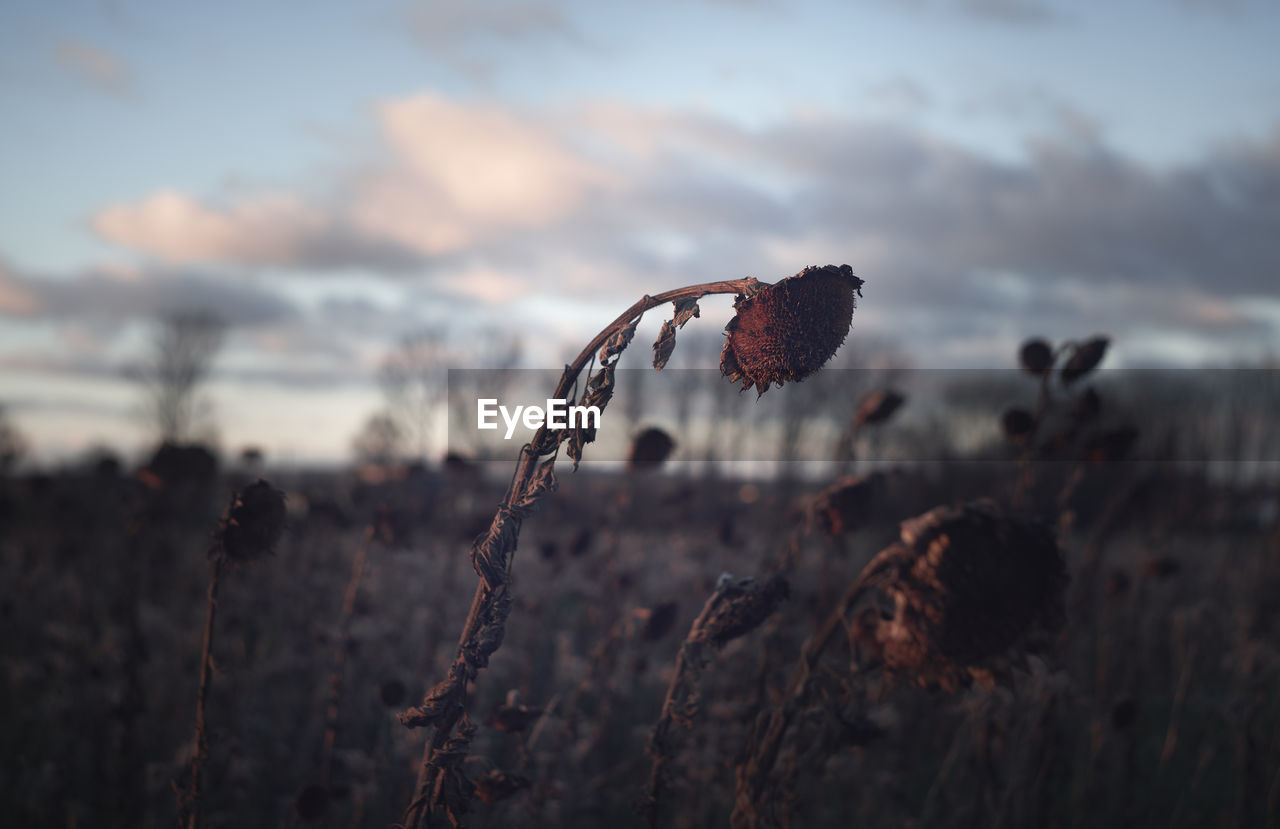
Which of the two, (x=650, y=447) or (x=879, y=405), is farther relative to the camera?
(x=650, y=447)

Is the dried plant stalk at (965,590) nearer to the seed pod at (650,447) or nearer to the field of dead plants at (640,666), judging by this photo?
the field of dead plants at (640,666)

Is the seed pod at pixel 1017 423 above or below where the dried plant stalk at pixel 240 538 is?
above

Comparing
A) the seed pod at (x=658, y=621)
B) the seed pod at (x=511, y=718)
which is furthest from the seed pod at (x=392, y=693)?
the seed pod at (x=658, y=621)

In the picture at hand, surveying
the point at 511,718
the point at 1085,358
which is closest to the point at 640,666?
the point at 511,718

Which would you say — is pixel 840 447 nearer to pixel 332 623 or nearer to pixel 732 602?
pixel 732 602

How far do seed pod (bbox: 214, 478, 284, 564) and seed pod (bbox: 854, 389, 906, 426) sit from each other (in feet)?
9.41

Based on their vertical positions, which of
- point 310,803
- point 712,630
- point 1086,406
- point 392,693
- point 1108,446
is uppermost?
point 1086,406

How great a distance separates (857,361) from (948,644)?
124ft

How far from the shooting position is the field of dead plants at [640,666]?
68.9 inches

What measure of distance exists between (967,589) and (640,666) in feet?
12.8

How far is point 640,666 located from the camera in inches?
205

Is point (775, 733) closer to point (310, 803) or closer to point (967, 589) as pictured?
point (967, 589)

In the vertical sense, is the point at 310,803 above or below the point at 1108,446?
below

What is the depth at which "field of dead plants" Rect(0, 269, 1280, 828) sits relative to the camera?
1751 millimetres
